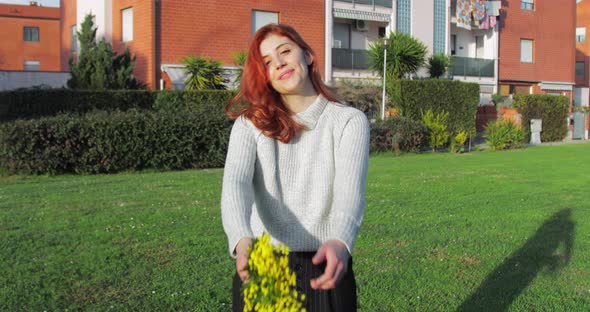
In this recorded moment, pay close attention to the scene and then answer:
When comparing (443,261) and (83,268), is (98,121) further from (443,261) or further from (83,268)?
(443,261)

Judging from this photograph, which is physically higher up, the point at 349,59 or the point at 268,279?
the point at 349,59

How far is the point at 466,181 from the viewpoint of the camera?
12148 millimetres

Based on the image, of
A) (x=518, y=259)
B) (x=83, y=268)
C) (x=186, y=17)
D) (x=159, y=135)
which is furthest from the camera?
(x=186, y=17)

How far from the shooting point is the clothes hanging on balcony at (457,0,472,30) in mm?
33250

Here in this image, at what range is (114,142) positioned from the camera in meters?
15.1

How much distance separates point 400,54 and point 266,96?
23311 millimetres

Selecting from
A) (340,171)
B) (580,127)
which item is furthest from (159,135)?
(580,127)

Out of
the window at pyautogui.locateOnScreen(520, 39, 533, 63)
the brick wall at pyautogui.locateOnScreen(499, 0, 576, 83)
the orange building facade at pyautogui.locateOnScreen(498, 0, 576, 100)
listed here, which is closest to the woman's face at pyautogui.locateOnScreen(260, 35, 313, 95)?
the orange building facade at pyautogui.locateOnScreen(498, 0, 576, 100)

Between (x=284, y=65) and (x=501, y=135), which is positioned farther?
(x=501, y=135)

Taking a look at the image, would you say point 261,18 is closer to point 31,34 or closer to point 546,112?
point 546,112

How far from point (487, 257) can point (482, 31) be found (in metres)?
31.6

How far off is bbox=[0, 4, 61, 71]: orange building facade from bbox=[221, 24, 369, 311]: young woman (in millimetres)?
52901

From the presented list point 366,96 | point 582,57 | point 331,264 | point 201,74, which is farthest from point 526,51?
point 331,264

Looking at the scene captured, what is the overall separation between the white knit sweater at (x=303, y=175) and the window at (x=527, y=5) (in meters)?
37.3
